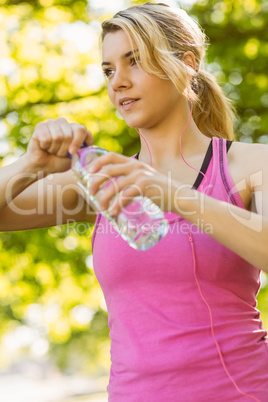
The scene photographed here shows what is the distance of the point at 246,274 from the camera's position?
2023 mm

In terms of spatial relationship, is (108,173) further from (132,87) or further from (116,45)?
(116,45)

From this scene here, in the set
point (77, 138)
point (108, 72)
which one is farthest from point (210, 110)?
point (77, 138)

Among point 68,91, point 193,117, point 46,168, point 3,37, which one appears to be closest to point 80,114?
point 68,91

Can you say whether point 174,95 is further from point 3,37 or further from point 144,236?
point 3,37

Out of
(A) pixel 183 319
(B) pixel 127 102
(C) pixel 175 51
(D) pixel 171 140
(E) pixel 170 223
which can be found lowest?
(A) pixel 183 319

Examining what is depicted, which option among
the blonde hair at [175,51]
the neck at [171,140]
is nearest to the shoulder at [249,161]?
the neck at [171,140]

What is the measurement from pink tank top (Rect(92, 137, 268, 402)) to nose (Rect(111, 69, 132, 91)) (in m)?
0.45

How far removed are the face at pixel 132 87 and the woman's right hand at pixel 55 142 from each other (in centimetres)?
40

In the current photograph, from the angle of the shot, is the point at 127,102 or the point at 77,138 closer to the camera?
the point at 77,138

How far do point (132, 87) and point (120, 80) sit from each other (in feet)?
0.17

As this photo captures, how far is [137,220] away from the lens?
196 centimetres

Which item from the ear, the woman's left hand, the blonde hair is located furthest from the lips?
the woman's left hand

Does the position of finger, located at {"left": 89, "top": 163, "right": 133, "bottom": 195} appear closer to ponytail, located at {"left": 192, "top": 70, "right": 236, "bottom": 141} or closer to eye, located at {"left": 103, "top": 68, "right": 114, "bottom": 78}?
eye, located at {"left": 103, "top": 68, "right": 114, "bottom": 78}

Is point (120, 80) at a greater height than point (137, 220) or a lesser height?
greater
